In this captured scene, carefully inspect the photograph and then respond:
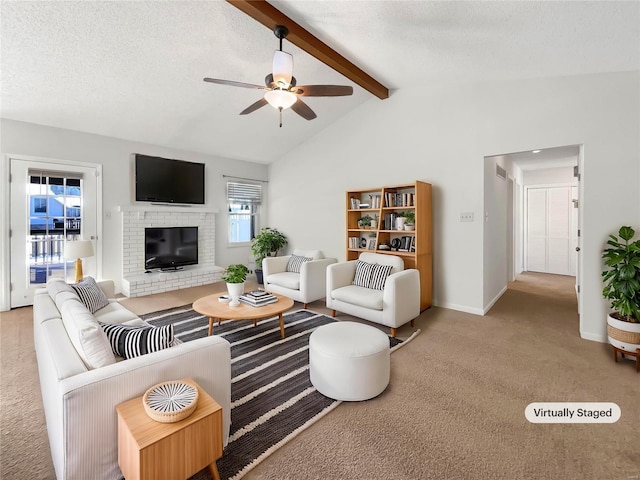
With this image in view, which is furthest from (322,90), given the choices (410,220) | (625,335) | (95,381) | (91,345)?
(625,335)

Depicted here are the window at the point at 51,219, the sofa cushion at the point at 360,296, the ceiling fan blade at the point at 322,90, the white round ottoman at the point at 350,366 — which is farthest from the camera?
the window at the point at 51,219

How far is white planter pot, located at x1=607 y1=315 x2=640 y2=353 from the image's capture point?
2.47 metres

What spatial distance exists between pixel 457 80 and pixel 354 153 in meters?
1.80

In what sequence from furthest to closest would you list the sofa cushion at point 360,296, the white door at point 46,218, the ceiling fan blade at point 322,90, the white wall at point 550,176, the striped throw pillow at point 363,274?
the white wall at point 550,176 < the white door at point 46,218 < the striped throw pillow at point 363,274 < the sofa cushion at point 360,296 < the ceiling fan blade at point 322,90

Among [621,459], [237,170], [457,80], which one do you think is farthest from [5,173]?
[621,459]

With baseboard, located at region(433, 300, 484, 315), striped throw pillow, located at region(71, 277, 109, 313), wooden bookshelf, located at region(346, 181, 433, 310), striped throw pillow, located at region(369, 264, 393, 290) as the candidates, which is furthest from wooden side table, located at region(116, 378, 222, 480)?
baseboard, located at region(433, 300, 484, 315)

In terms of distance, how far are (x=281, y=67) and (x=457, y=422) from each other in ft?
9.45

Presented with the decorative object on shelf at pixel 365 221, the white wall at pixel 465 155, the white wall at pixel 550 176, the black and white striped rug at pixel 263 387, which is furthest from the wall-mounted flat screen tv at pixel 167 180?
the white wall at pixel 550 176

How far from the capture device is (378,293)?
3.42 m

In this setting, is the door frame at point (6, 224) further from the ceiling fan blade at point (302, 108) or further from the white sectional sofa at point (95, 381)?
the ceiling fan blade at point (302, 108)

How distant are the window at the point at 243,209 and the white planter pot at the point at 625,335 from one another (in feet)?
19.2

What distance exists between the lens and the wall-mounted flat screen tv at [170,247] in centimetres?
511

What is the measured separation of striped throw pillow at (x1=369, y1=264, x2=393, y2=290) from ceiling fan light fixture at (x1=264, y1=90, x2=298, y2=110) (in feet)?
7.16

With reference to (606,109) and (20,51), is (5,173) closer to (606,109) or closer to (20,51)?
(20,51)
